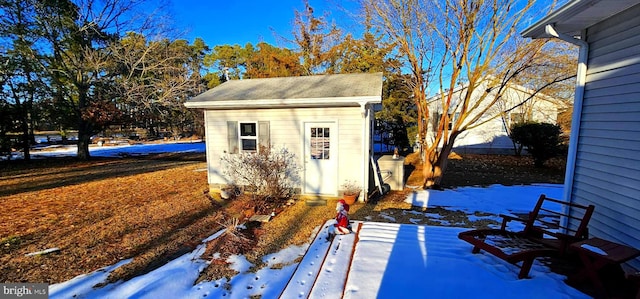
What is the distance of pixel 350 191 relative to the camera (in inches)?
253

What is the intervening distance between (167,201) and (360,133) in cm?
505

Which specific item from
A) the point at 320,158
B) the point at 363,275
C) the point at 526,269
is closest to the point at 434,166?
the point at 320,158

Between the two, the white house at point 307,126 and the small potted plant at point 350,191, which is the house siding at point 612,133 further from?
the small potted plant at point 350,191

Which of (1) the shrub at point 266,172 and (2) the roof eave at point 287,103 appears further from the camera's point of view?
(1) the shrub at point 266,172

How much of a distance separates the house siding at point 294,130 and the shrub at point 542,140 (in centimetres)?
971

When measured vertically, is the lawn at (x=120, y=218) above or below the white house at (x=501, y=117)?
below

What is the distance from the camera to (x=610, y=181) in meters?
2.71

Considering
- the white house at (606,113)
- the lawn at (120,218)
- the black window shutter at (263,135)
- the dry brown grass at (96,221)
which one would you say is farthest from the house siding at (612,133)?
the black window shutter at (263,135)

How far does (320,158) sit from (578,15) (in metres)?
5.01

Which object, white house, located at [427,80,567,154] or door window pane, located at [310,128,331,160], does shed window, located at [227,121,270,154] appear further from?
white house, located at [427,80,567,154]

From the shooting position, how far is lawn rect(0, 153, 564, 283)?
12.0 feet

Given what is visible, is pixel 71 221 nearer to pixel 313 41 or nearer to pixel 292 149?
pixel 292 149
